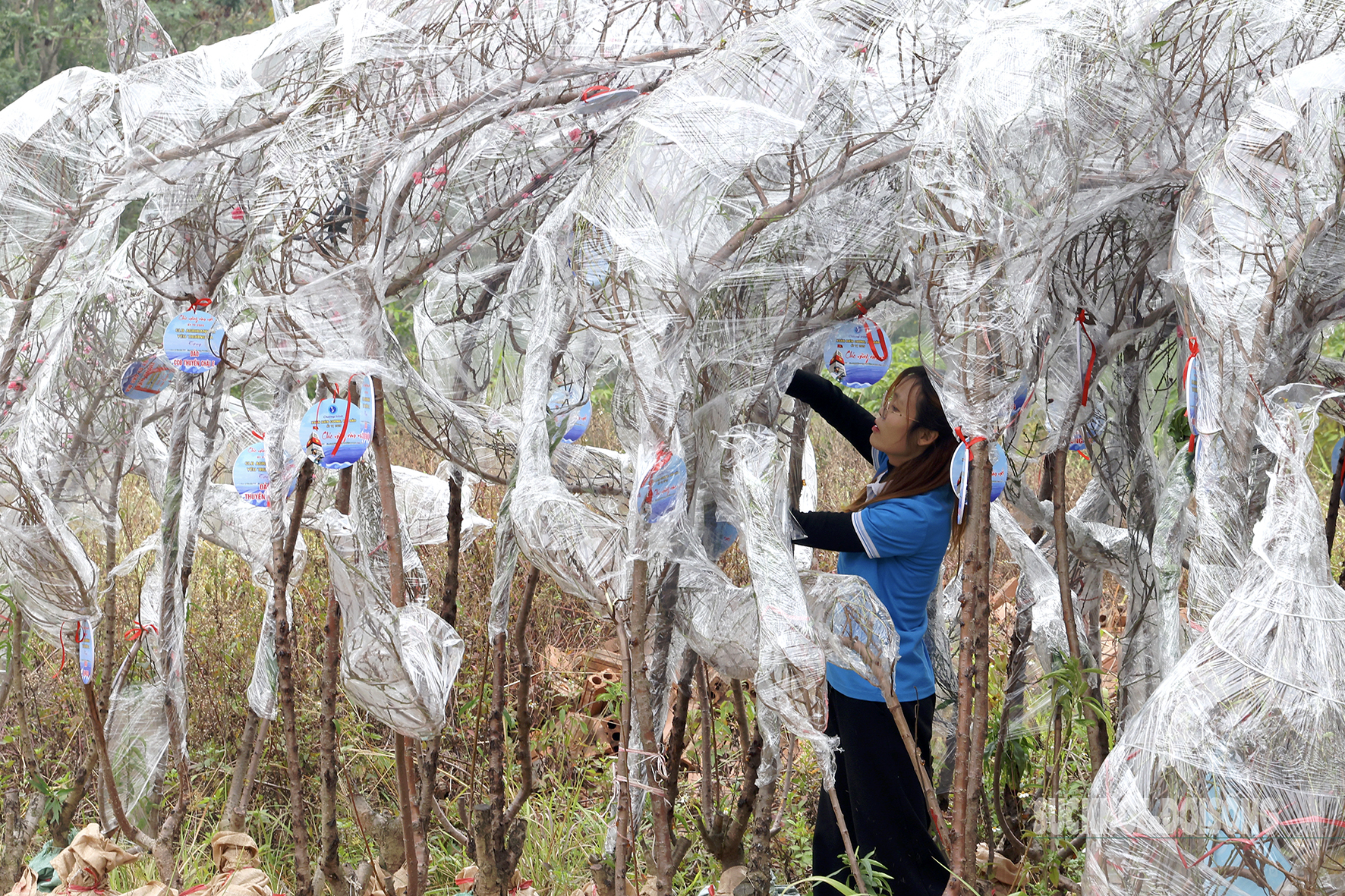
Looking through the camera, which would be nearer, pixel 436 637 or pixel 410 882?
pixel 436 637

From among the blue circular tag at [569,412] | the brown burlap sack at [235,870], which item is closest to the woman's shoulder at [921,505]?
the blue circular tag at [569,412]

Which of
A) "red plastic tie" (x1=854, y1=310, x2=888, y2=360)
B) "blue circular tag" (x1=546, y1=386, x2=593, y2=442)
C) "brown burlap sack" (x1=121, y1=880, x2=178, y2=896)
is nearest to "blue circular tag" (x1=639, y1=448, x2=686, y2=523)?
"blue circular tag" (x1=546, y1=386, x2=593, y2=442)

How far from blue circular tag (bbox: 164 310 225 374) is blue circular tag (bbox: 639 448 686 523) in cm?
86

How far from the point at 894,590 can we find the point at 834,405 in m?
0.40

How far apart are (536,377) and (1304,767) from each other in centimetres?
122

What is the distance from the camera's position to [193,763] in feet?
9.64

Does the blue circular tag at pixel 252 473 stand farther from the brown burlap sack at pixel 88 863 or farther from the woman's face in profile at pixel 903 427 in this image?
the woman's face in profile at pixel 903 427

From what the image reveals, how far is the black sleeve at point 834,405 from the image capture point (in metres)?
2.21

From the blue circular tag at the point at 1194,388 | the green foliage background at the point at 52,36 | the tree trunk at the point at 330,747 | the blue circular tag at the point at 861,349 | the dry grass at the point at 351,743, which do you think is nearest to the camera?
the blue circular tag at the point at 1194,388

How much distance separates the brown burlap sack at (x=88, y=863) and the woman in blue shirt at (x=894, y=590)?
1.41m

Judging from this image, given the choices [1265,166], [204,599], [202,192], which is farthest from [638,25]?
[204,599]

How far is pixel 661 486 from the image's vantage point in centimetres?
173

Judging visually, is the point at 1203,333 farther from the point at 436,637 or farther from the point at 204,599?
the point at 204,599

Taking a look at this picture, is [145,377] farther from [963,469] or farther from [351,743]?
[963,469]
